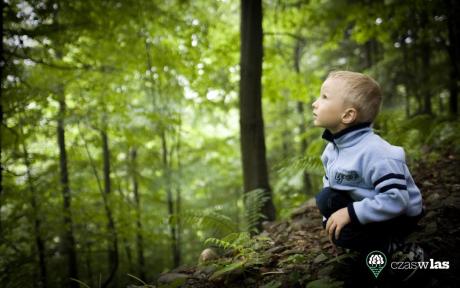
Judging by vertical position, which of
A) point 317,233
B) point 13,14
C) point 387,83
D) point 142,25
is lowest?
point 317,233

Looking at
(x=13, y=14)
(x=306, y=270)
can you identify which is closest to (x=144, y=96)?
(x=13, y=14)

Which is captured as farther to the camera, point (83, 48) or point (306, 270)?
point (83, 48)

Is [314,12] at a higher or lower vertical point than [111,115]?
higher

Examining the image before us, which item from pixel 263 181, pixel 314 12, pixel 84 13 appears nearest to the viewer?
pixel 263 181

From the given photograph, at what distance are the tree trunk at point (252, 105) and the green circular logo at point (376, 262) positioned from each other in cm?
298

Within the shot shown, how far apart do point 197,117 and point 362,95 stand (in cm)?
878

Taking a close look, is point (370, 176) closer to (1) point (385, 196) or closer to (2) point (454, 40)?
(1) point (385, 196)

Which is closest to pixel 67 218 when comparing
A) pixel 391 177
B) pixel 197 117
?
pixel 197 117

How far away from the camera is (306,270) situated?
2457 millimetres

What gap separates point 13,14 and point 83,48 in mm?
1959

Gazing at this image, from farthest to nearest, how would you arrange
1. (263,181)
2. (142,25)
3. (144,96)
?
(144,96) < (142,25) < (263,181)

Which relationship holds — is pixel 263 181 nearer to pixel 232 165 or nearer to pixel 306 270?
pixel 306 270

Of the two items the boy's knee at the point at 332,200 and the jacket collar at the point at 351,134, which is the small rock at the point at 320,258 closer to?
the boy's knee at the point at 332,200

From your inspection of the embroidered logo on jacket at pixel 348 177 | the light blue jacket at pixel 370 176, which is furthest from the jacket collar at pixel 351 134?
the embroidered logo on jacket at pixel 348 177
